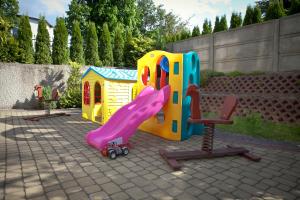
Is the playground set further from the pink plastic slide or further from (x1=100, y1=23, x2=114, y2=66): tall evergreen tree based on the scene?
(x1=100, y1=23, x2=114, y2=66): tall evergreen tree

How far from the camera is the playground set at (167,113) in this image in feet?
14.6

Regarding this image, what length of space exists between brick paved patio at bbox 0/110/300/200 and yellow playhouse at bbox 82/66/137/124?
290 cm

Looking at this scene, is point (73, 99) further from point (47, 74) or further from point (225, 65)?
point (225, 65)

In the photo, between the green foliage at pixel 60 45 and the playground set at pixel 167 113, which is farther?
the green foliage at pixel 60 45

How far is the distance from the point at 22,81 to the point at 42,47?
312 centimetres

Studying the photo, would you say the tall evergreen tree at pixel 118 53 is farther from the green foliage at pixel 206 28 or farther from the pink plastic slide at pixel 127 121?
the pink plastic slide at pixel 127 121

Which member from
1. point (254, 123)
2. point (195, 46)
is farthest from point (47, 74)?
point (254, 123)

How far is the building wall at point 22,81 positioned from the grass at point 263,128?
10.4 meters

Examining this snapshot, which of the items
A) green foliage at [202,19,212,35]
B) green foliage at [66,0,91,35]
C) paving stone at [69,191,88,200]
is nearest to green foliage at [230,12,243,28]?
green foliage at [202,19,212,35]

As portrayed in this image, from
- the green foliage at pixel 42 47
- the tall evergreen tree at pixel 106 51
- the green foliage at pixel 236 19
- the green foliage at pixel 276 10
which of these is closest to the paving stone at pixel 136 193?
the green foliage at pixel 42 47

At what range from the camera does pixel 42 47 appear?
46.7 feet

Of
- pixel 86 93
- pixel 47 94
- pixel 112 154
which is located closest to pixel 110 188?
pixel 112 154

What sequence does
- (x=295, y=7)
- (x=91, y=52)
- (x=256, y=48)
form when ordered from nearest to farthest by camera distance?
(x=256, y=48)
(x=295, y=7)
(x=91, y=52)

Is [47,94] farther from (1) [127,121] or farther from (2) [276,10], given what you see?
(2) [276,10]
